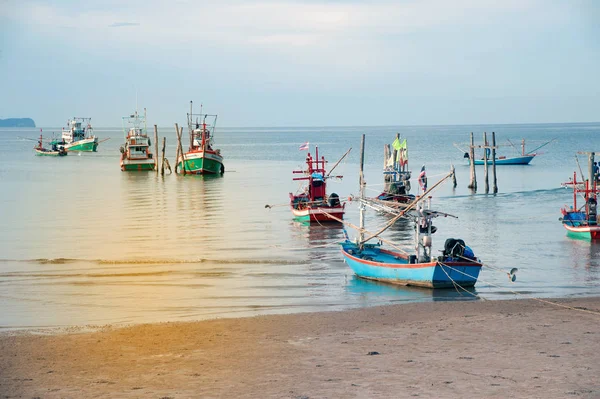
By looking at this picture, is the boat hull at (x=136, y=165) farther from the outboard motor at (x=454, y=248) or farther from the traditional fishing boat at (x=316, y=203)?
the outboard motor at (x=454, y=248)

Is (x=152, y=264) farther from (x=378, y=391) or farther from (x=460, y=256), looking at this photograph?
(x=378, y=391)

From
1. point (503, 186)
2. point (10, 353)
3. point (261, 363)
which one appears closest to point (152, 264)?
point (10, 353)

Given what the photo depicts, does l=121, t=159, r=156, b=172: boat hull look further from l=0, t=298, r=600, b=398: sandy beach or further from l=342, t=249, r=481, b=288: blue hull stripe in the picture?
l=0, t=298, r=600, b=398: sandy beach

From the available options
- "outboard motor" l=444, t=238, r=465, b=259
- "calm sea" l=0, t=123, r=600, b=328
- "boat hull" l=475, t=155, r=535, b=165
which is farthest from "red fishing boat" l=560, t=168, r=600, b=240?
"boat hull" l=475, t=155, r=535, b=165

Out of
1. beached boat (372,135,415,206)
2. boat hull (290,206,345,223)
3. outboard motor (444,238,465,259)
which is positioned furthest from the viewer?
beached boat (372,135,415,206)

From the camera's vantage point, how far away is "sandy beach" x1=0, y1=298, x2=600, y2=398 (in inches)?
518

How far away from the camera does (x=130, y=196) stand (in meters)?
60.9

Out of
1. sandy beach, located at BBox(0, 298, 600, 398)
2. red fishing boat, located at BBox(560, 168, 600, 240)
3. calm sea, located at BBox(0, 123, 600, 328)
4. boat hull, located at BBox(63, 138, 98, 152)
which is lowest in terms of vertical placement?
calm sea, located at BBox(0, 123, 600, 328)

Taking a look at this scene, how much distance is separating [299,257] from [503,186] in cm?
4020

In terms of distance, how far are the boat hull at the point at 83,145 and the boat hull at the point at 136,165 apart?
163 ft

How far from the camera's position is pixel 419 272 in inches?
943

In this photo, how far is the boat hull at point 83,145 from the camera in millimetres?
136450

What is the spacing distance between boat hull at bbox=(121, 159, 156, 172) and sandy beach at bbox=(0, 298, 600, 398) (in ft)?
233

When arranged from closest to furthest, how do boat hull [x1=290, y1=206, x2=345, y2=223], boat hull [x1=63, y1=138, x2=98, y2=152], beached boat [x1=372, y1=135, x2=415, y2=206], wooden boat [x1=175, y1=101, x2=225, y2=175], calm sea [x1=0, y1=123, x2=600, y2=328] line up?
calm sea [x1=0, y1=123, x2=600, y2=328] → boat hull [x1=290, y1=206, x2=345, y2=223] → beached boat [x1=372, y1=135, x2=415, y2=206] → wooden boat [x1=175, y1=101, x2=225, y2=175] → boat hull [x1=63, y1=138, x2=98, y2=152]
